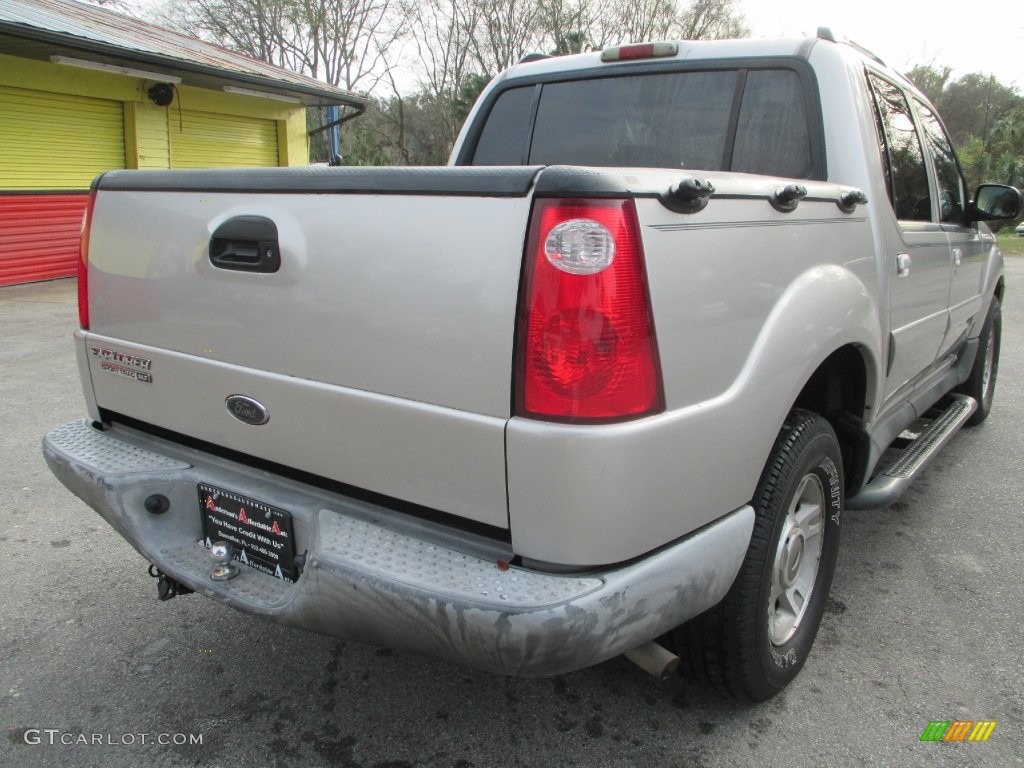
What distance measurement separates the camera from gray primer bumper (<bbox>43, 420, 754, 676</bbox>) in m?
1.62

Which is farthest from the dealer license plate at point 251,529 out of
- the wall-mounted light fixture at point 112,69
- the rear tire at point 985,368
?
the wall-mounted light fixture at point 112,69

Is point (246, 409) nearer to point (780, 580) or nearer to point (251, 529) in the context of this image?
point (251, 529)

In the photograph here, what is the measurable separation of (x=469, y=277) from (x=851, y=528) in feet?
9.18

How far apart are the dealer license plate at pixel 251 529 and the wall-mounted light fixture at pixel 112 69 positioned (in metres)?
11.0

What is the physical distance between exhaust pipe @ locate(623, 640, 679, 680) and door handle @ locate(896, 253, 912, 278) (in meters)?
1.65

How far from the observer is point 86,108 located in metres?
12.1

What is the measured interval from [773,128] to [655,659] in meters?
1.93

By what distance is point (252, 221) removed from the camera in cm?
200

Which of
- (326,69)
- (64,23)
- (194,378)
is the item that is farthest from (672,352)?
(326,69)


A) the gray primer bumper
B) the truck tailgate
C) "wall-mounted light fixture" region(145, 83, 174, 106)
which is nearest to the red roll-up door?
"wall-mounted light fixture" region(145, 83, 174, 106)

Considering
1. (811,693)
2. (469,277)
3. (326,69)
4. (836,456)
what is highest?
(326,69)

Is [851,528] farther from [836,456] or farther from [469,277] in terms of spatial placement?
[469,277]

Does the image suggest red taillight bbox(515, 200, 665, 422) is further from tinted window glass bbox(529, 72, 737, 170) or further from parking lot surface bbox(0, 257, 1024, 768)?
tinted window glass bbox(529, 72, 737, 170)

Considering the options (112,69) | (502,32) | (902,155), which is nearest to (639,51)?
(902,155)
